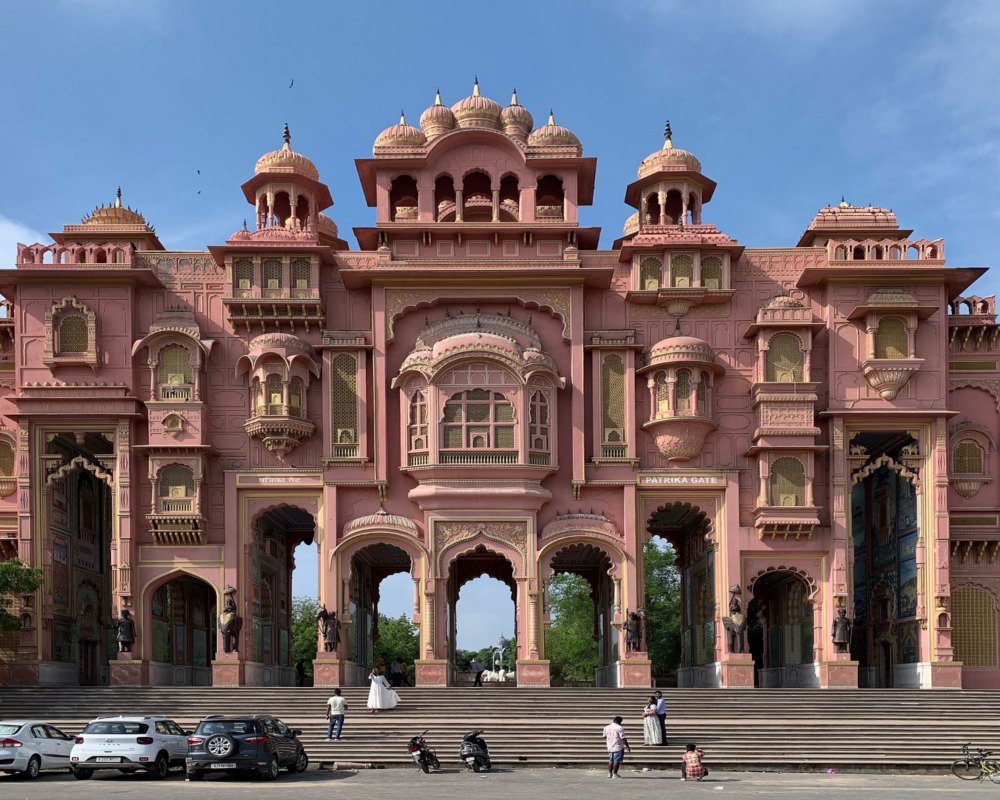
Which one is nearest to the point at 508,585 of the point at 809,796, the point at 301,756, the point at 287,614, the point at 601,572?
the point at 601,572

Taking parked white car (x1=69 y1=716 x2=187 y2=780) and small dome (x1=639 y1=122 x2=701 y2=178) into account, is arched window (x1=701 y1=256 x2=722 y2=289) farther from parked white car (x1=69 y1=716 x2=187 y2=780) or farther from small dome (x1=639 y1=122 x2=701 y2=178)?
parked white car (x1=69 y1=716 x2=187 y2=780)

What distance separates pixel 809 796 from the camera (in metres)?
23.0

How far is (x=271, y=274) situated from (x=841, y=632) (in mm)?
20447

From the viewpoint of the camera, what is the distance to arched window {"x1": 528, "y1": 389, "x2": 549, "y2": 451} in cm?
4006

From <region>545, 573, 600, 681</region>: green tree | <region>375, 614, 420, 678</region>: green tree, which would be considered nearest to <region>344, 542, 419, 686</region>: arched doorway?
<region>545, 573, 600, 681</region>: green tree

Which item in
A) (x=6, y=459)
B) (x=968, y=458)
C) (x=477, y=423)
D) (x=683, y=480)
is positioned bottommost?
(x=683, y=480)

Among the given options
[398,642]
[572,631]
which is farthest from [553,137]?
[398,642]

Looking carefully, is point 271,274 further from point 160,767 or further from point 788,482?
point 160,767

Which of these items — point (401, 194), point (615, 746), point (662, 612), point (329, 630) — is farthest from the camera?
point (662, 612)

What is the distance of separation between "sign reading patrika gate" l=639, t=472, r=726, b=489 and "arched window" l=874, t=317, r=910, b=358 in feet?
20.6

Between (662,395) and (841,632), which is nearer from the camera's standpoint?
(841,632)

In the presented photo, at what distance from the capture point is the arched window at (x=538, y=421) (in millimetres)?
40062

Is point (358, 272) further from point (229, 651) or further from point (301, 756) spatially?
point (301, 756)

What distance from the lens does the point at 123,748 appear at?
25.7 metres
